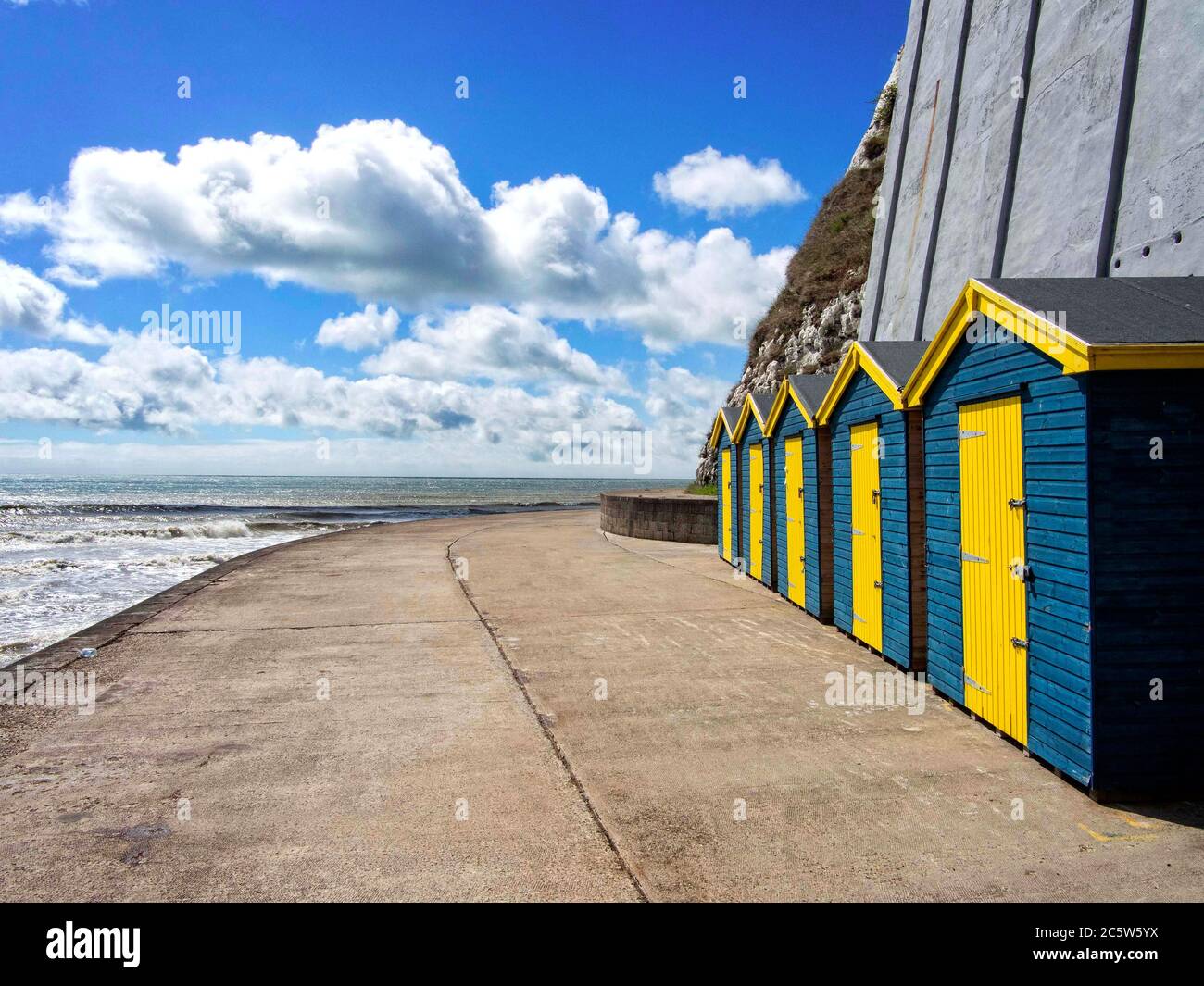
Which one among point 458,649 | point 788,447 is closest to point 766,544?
point 788,447

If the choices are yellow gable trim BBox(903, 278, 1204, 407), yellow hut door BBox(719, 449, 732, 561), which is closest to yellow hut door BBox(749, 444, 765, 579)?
yellow hut door BBox(719, 449, 732, 561)

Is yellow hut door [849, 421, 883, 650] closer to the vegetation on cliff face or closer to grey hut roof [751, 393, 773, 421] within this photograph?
grey hut roof [751, 393, 773, 421]

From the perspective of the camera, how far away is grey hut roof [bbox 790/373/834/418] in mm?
10514

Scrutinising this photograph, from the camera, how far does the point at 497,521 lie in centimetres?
3166

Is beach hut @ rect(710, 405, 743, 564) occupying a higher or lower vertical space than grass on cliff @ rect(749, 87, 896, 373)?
lower

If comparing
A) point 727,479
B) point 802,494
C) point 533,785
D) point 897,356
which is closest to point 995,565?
point 897,356

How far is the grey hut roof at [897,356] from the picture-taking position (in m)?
7.68

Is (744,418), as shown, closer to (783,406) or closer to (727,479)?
(727,479)

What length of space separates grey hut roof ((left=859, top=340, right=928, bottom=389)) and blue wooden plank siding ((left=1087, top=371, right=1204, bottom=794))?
293 cm

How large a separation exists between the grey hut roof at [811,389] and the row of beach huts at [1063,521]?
2739mm

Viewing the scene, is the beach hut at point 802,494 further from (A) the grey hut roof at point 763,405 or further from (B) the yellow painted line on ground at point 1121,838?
(B) the yellow painted line on ground at point 1121,838

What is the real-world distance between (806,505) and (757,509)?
3.00 m

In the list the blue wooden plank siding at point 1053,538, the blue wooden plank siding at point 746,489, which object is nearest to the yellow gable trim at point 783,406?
the blue wooden plank siding at point 746,489
